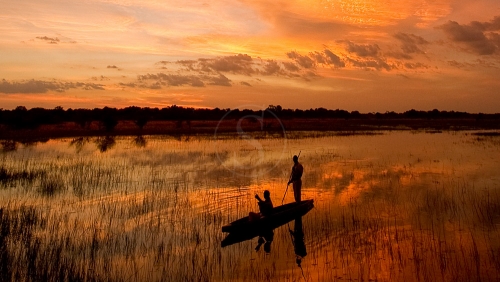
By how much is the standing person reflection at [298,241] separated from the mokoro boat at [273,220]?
0.32 meters

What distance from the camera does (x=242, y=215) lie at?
48.0ft

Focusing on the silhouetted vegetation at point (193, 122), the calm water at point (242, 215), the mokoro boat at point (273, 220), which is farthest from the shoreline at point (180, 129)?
the mokoro boat at point (273, 220)

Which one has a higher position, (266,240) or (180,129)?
(180,129)

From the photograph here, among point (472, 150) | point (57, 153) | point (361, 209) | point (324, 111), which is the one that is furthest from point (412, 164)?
point (324, 111)

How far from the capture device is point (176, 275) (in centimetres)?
939

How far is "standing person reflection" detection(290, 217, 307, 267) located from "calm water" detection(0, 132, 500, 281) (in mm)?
70

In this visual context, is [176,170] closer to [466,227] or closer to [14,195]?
[14,195]

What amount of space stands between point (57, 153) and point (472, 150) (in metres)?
29.2

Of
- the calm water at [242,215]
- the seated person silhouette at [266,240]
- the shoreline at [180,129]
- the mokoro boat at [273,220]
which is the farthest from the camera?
the shoreline at [180,129]

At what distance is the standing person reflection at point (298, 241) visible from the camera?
1045cm

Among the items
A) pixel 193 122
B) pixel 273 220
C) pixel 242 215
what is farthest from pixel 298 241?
pixel 193 122

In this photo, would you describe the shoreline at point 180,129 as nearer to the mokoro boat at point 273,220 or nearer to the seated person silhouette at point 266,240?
the mokoro boat at point 273,220

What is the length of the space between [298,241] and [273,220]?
5.50 ft

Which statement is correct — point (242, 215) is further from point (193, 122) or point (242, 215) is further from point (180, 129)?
point (193, 122)
